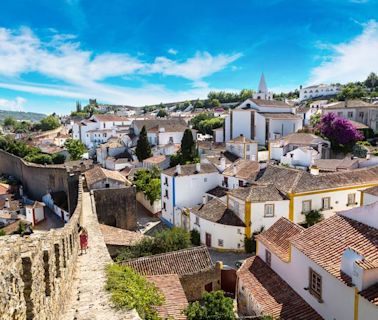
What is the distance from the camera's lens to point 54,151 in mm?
48781

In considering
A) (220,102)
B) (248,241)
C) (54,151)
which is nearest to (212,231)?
(248,241)

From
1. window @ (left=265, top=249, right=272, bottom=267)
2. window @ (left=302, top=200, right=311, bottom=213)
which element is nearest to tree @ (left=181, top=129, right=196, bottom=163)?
window @ (left=302, top=200, right=311, bottom=213)

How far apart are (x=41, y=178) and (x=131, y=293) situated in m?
30.3

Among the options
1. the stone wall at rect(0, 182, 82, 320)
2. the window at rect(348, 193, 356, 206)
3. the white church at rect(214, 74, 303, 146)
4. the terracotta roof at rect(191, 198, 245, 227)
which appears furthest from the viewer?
the white church at rect(214, 74, 303, 146)

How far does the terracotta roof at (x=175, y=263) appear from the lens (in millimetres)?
13125

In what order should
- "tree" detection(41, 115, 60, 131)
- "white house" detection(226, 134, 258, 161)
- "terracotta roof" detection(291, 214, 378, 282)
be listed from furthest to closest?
"tree" detection(41, 115, 60, 131) < "white house" detection(226, 134, 258, 161) < "terracotta roof" detection(291, 214, 378, 282)

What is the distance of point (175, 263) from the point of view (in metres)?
13.6

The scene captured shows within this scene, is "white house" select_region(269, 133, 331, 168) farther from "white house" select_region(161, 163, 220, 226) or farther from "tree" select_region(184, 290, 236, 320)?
"tree" select_region(184, 290, 236, 320)

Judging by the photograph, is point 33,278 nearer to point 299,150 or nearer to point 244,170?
point 244,170

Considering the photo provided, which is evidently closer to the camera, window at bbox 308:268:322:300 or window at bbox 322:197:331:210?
window at bbox 308:268:322:300

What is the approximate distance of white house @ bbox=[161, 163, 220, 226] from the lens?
23.6 m

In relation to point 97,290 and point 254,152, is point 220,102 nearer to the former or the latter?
point 254,152

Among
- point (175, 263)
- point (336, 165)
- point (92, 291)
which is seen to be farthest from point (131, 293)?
point (336, 165)

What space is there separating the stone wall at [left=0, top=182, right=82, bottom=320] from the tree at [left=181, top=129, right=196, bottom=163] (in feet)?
87.8
